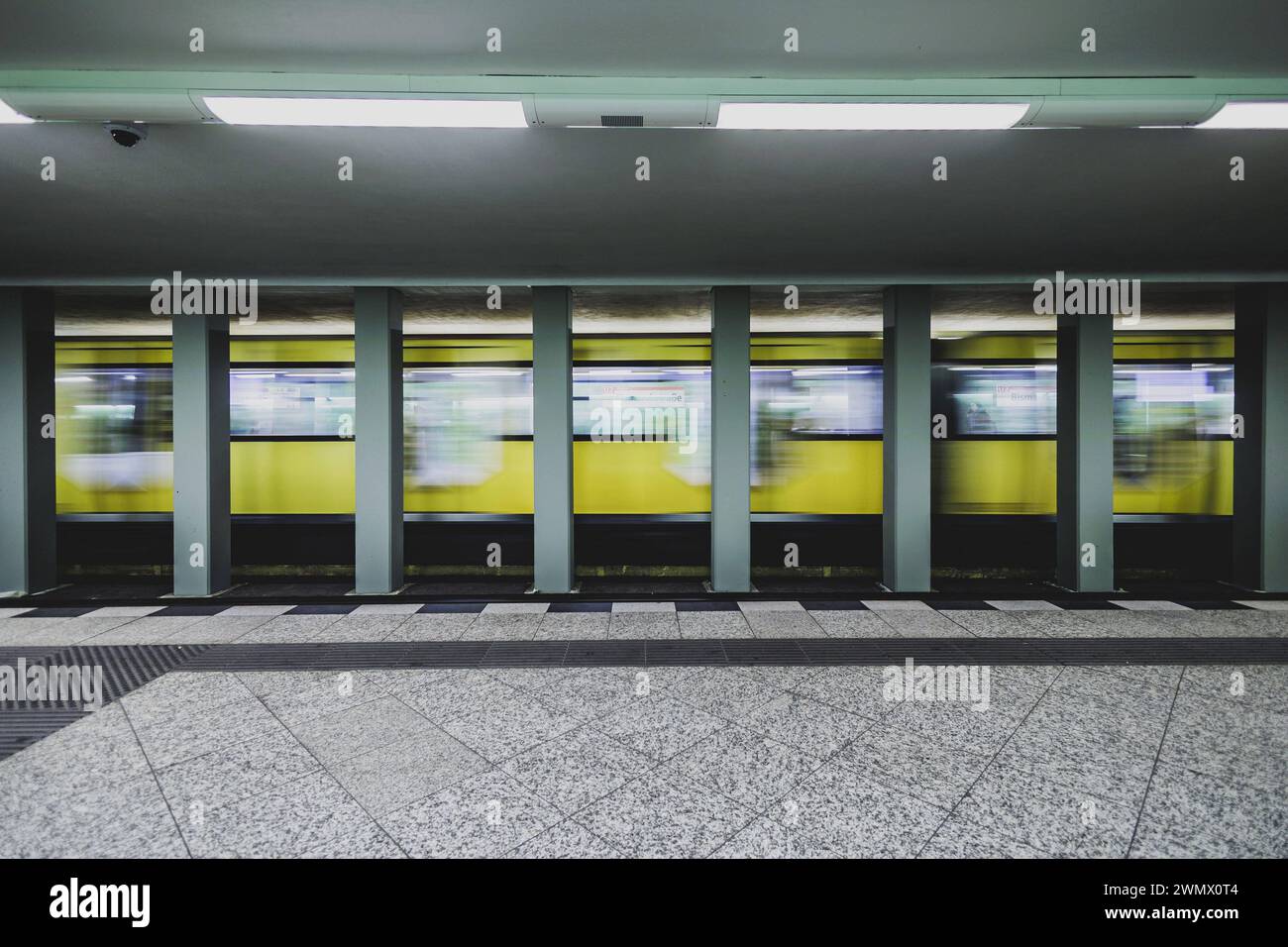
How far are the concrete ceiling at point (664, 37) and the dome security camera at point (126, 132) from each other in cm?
38

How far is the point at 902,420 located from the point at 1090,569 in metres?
2.75

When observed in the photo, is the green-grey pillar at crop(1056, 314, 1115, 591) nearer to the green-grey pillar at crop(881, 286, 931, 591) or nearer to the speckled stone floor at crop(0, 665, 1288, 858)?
the green-grey pillar at crop(881, 286, 931, 591)

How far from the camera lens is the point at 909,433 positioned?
6137mm

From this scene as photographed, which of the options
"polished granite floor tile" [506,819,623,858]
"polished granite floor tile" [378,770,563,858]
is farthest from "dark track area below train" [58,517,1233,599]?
"polished granite floor tile" [506,819,623,858]

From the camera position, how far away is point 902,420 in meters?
6.12

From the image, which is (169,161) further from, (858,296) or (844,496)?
(844,496)

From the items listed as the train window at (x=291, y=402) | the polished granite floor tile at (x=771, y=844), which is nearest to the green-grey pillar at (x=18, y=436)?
the train window at (x=291, y=402)

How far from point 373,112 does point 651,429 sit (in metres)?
4.36

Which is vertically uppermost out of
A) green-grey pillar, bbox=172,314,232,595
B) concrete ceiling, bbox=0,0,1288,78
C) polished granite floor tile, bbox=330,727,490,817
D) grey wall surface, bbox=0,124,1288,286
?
concrete ceiling, bbox=0,0,1288,78

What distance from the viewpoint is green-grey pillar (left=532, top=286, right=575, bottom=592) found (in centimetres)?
607

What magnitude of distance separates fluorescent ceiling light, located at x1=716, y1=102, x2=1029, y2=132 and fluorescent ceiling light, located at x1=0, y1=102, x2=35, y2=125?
4.07 meters

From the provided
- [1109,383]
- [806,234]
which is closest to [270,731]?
[806,234]

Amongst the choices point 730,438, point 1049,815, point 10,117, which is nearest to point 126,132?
point 10,117

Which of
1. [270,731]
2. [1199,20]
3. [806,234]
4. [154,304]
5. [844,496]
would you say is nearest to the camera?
[1199,20]
